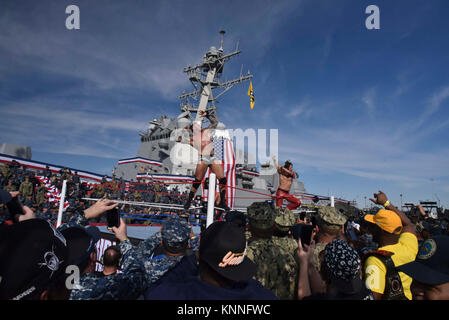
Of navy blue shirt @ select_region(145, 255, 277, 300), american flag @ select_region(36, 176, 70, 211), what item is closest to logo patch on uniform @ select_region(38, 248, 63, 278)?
navy blue shirt @ select_region(145, 255, 277, 300)

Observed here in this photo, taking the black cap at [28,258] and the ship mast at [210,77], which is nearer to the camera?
the black cap at [28,258]

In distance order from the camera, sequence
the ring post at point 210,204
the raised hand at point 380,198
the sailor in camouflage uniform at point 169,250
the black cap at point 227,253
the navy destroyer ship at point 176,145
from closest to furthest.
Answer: the black cap at point 227,253 < the sailor in camouflage uniform at point 169,250 < the ring post at point 210,204 < the raised hand at point 380,198 < the navy destroyer ship at point 176,145

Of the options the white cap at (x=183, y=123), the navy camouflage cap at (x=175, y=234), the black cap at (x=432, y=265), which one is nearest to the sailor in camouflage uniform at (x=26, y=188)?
the white cap at (x=183, y=123)

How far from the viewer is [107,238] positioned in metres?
6.04

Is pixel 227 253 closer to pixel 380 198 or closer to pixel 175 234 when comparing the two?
pixel 175 234

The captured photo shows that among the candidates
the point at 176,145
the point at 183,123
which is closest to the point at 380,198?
the point at 183,123

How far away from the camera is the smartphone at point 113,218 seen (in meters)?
2.53

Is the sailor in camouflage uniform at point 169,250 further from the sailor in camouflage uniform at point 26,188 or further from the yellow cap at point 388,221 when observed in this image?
the sailor in camouflage uniform at point 26,188

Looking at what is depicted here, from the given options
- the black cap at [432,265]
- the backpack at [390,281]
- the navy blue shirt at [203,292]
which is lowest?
the backpack at [390,281]

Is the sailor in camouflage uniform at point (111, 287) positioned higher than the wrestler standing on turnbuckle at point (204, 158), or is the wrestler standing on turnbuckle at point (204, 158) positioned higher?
the wrestler standing on turnbuckle at point (204, 158)

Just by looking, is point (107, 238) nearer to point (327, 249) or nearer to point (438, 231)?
point (327, 249)

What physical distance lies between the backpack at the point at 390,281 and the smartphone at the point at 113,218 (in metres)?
2.77

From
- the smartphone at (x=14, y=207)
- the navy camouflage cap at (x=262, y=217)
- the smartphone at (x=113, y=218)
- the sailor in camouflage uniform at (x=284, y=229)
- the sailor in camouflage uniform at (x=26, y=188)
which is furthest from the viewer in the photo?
the sailor in camouflage uniform at (x=26, y=188)
